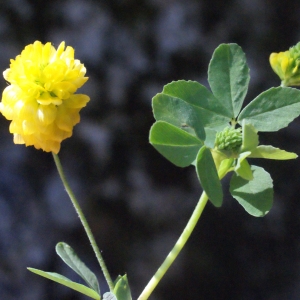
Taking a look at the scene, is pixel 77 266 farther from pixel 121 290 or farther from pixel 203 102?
pixel 203 102

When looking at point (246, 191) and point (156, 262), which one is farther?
point (156, 262)

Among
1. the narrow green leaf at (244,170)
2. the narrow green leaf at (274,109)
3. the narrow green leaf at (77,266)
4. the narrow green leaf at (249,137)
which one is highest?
the narrow green leaf at (274,109)

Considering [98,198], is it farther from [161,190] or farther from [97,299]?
[97,299]

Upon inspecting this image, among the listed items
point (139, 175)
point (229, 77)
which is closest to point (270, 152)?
point (229, 77)

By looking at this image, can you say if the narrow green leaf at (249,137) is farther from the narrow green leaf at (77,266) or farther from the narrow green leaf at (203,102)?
the narrow green leaf at (77,266)

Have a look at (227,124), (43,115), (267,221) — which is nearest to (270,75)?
(267,221)

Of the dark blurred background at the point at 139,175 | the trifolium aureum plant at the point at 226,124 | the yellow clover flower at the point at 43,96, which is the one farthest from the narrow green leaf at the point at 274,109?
the dark blurred background at the point at 139,175
